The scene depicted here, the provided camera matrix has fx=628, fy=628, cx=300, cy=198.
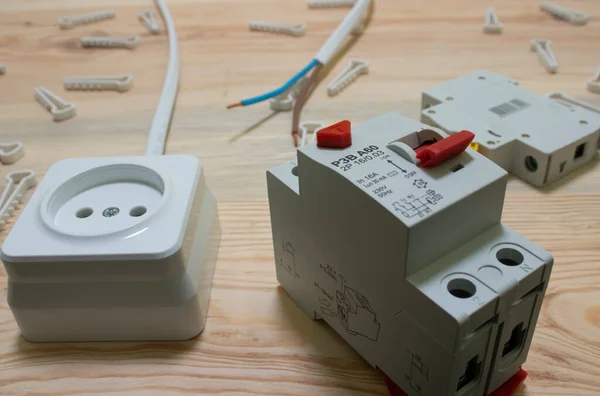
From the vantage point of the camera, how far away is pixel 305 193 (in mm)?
559

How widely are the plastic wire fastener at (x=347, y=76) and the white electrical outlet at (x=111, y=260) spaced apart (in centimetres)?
43

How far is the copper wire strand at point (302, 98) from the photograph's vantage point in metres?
0.96

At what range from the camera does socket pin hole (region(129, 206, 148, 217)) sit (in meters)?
0.66

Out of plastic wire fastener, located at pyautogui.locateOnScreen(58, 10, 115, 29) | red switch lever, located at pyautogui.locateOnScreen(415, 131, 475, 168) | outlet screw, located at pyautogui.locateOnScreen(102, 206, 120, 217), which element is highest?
red switch lever, located at pyautogui.locateOnScreen(415, 131, 475, 168)

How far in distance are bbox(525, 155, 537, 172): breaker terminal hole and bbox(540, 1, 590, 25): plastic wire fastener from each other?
1.74 ft

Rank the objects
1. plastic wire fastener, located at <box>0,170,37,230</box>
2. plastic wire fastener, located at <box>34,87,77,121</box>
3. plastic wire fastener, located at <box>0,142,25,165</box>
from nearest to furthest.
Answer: plastic wire fastener, located at <box>0,170,37,230</box>, plastic wire fastener, located at <box>0,142,25,165</box>, plastic wire fastener, located at <box>34,87,77,121</box>

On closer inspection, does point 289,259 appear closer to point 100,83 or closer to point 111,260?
point 111,260

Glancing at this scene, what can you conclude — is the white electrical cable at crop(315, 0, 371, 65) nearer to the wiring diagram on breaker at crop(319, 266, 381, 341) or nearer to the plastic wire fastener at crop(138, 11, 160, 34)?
the plastic wire fastener at crop(138, 11, 160, 34)

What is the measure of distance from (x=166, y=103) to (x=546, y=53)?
0.66 m

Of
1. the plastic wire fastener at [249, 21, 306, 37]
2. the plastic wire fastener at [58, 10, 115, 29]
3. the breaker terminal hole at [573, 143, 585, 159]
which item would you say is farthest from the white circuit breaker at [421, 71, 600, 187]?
the plastic wire fastener at [58, 10, 115, 29]

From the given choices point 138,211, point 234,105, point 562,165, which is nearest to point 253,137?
point 234,105

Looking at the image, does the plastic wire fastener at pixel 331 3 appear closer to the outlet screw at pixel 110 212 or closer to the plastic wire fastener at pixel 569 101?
the plastic wire fastener at pixel 569 101

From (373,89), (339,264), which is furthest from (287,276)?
(373,89)

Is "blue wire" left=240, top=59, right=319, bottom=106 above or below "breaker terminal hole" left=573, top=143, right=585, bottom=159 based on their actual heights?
above
